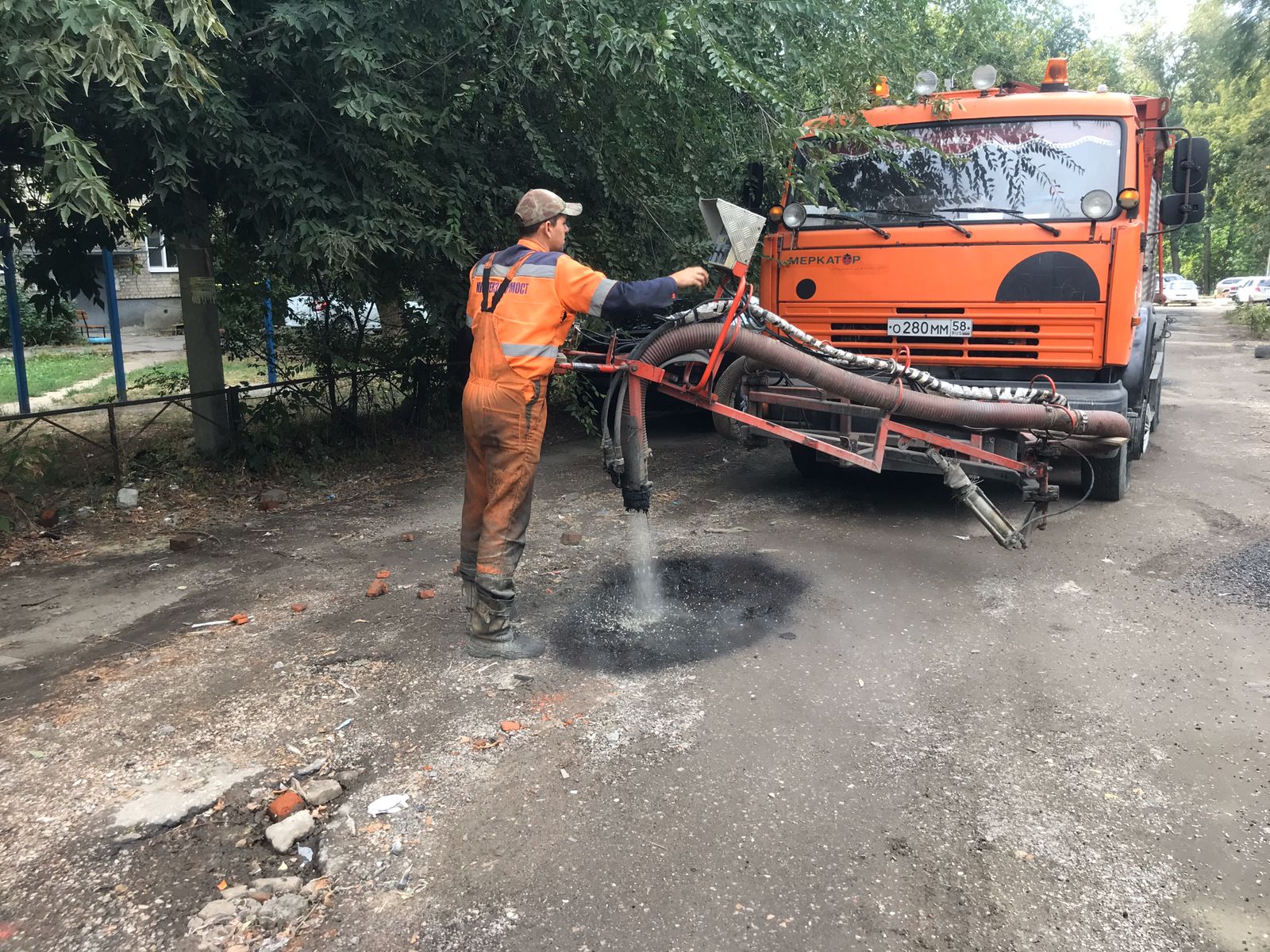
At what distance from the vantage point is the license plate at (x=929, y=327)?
5.90 meters

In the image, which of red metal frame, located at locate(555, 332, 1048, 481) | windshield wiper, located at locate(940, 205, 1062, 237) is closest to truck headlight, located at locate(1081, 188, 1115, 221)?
windshield wiper, located at locate(940, 205, 1062, 237)

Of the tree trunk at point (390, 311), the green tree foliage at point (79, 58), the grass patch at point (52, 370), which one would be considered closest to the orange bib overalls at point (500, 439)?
the green tree foliage at point (79, 58)

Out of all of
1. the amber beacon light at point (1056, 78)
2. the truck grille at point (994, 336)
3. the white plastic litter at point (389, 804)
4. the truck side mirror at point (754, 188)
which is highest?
the amber beacon light at point (1056, 78)

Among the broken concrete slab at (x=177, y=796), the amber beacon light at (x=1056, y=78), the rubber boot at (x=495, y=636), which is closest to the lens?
the broken concrete slab at (x=177, y=796)

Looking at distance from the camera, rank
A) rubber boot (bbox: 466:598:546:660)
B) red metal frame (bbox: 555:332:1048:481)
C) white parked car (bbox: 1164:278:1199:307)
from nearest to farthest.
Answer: rubber boot (bbox: 466:598:546:660), red metal frame (bbox: 555:332:1048:481), white parked car (bbox: 1164:278:1199:307)

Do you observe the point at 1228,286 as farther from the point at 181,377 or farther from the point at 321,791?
the point at 321,791

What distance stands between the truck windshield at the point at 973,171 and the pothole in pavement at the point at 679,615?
261 centimetres

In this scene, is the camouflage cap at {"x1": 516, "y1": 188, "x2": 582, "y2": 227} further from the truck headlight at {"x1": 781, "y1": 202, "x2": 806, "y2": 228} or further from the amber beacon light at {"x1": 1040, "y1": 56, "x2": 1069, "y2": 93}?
the amber beacon light at {"x1": 1040, "y1": 56, "x2": 1069, "y2": 93}

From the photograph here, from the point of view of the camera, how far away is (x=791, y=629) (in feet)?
14.9

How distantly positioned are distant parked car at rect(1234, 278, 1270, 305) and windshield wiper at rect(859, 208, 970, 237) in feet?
114

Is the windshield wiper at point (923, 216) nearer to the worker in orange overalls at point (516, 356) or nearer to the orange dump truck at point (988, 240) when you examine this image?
the orange dump truck at point (988, 240)

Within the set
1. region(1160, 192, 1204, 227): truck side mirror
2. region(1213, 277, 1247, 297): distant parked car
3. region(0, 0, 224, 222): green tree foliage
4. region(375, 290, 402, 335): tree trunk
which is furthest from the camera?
region(1213, 277, 1247, 297): distant parked car

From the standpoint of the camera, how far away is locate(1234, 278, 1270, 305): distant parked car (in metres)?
35.1

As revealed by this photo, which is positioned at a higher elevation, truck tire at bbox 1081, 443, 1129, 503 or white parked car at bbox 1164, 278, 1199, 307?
white parked car at bbox 1164, 278, 1199, 307
